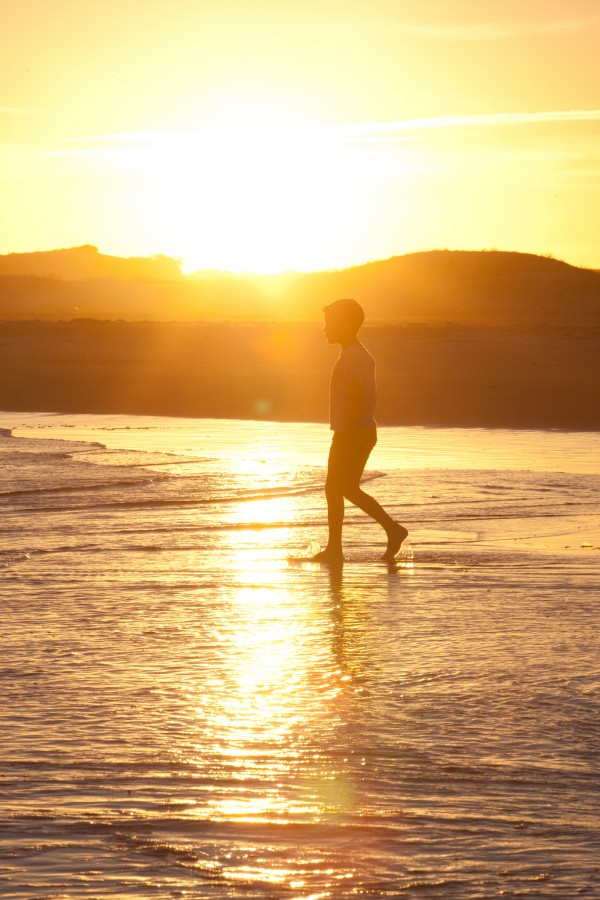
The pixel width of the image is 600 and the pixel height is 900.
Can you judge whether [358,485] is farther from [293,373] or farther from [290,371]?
[290,371]

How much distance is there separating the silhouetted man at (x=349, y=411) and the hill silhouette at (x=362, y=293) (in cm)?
4561

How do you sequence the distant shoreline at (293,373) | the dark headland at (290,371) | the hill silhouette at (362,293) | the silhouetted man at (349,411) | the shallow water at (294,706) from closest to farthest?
the shallow water at (294,706), the silhouetted man at (349,411), the distant shoreline at (293,373), the dark headland at (290,371), the hill silhouette at (362,293)

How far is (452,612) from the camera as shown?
7609 millimetres

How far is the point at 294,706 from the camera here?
5.68 metres

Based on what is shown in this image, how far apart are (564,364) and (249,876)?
25914 millimetres

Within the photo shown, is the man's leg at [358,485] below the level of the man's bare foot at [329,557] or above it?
above

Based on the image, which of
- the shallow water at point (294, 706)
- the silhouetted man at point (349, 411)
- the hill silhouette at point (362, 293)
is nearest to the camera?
the shallow water at point (294, 706)

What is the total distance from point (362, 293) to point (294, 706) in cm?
7959

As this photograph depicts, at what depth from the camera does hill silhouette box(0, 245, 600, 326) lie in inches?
2645

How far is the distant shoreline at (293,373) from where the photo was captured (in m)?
25.5

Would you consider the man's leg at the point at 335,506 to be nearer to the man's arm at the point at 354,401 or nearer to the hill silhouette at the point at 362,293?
the man's arm at the point at 354,401

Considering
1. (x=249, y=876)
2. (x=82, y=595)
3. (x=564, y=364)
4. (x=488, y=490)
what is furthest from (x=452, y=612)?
(x=564, y=364)

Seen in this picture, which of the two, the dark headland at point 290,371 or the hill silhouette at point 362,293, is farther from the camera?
the hill silhouette at point 362,293

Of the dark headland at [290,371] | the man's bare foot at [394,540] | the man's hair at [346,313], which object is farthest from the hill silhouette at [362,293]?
the man's bare foot at [394,540]
